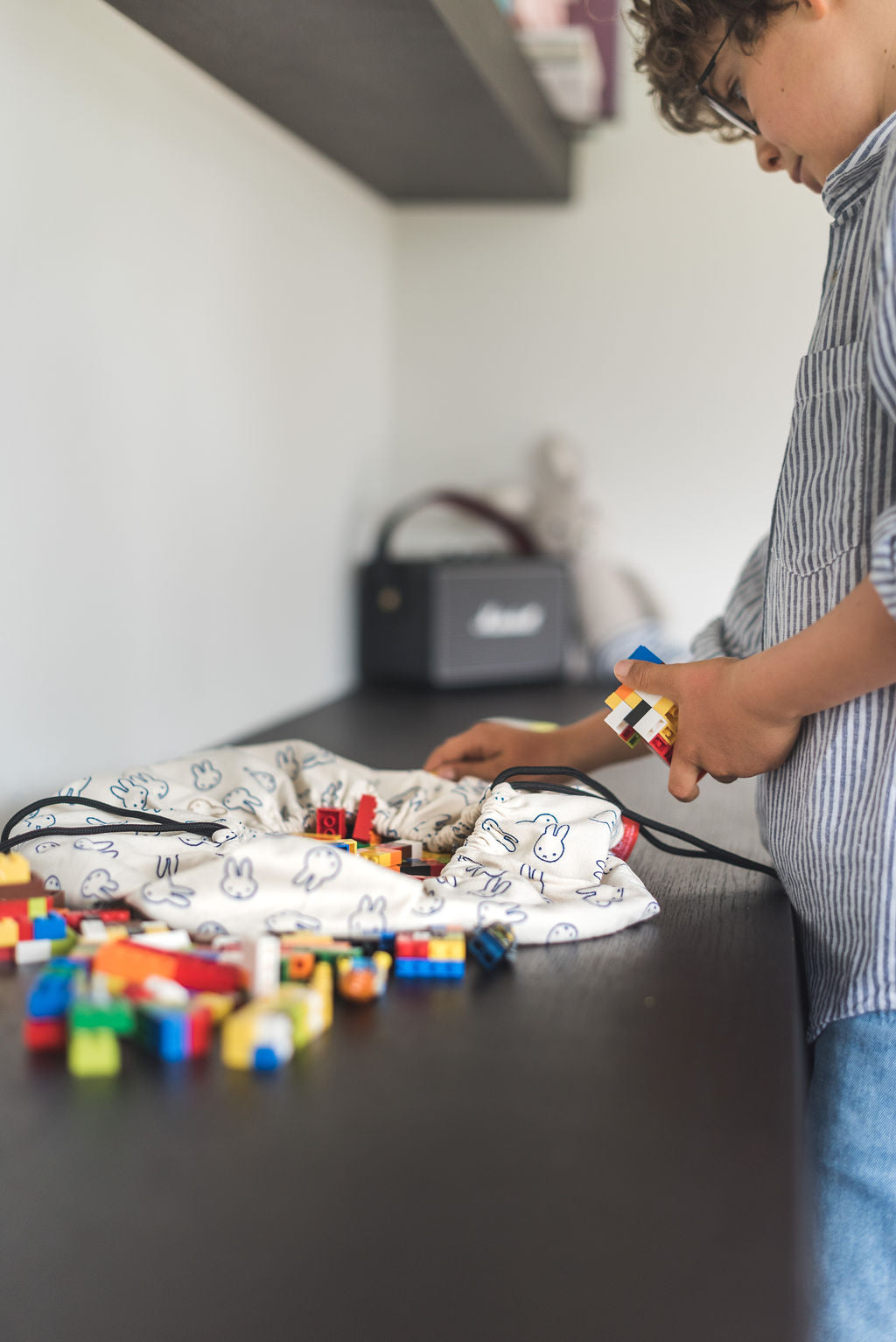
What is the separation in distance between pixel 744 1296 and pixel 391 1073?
0.48 feet

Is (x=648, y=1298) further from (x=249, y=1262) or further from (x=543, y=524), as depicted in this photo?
(x=543, y=524)

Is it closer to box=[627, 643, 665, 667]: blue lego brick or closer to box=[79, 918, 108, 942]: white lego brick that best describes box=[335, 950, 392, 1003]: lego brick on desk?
box=[79, 918, 108, 942]: white lego brick

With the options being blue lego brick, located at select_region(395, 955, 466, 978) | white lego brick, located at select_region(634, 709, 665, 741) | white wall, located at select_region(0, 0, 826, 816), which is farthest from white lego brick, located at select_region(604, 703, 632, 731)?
white wall, located at select_region(0, 0, 826, 816)

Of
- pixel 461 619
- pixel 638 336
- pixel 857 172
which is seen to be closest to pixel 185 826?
pixel 857 172

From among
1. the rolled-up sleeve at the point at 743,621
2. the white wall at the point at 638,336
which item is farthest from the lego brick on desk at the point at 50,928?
the white wall at the point at 638,336

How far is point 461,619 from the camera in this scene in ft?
5.41

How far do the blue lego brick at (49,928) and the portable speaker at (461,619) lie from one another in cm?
110

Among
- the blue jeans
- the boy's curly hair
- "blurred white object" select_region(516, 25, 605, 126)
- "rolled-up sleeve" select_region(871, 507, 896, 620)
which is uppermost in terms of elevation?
"blurred white object" select_region(516, 25, 605, 126)

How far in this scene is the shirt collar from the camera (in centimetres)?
61

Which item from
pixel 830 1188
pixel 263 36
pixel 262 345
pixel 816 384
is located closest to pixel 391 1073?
pixel 830 1188

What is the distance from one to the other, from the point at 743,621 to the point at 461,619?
84 centimetres

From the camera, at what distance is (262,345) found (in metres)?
1.36

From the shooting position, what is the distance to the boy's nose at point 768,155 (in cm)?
73

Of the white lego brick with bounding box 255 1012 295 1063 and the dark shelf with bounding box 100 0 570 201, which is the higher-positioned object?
the dark shelf with bounding box 100 0 570 201
